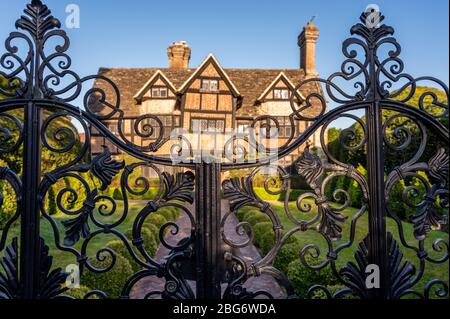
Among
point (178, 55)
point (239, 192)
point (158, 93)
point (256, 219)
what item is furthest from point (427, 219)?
point (178, 55)

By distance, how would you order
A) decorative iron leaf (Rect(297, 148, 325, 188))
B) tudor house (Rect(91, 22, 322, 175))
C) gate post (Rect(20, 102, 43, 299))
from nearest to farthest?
gate post (Rect(20, 102, 43, 299)) < decorative iron leaf (Rect(297, 148, 325, 188)) < tudor house (Rect(91, 22, 322, 175))

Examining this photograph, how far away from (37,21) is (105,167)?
2.91 feet

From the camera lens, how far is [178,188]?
209 cm

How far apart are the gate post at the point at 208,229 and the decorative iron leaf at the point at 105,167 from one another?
45 centimetres

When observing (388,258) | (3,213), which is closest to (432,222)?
(388,258)

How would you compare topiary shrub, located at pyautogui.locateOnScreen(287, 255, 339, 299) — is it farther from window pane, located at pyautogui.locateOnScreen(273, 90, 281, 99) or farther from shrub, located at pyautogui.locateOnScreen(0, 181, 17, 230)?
window pane, located at pyautogui.locateOnScreen(273, 90, 281, 99)

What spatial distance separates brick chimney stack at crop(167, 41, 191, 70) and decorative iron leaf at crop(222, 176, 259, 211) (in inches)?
634

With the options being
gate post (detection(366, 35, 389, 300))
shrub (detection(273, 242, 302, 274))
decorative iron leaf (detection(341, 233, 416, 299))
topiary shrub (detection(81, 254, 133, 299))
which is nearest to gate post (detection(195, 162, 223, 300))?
decorative iron leaf (detection(341, 233, 416, 299))

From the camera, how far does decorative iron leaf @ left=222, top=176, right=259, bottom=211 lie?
6.88 ft

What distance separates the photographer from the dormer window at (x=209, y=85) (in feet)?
50.5

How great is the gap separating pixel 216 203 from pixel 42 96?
1126 mm

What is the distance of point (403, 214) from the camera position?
27.5 feet

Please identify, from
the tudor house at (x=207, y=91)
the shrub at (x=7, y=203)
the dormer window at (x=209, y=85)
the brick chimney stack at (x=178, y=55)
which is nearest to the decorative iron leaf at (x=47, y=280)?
the shrub at (x=7, y=203)

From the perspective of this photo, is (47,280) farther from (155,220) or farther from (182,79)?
(182,79)
